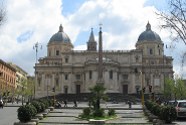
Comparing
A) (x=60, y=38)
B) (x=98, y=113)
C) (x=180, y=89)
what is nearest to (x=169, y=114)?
(x=98, y=113)

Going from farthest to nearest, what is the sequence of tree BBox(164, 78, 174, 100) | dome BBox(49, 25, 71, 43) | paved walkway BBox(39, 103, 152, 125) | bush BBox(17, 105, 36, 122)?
1. dome BBox(49, 25, 71, 43)
2. tree BBox(164, 78, 174, 100)
3. paved walkway BBox(39, 103, 152, 125)
4. bush BBox(17, 105, 36, 122)

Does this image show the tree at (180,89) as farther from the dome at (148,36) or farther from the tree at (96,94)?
the tree at (96,94)

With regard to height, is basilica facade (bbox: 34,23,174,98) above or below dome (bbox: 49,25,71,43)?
below

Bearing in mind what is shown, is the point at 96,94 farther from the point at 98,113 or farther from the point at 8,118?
the point at 8,118

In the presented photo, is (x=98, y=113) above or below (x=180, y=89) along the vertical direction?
below

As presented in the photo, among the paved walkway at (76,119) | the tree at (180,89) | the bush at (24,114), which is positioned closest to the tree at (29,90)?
the tree at (180,89)

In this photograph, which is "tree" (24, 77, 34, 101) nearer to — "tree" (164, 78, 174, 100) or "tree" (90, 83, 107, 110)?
"tree" (164, 78, 174, 100)

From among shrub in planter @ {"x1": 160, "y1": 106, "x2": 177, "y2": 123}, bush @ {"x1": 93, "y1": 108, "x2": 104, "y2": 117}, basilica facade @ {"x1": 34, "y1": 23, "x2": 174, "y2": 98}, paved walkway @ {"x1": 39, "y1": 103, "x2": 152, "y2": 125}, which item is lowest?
paved walkway @ {"x1": 39, "y1": 103, "x2": 152, "y2": 125}

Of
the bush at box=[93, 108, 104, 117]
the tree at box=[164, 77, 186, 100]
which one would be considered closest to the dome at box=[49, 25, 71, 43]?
the tree at box=[164, 77, 186, 100]

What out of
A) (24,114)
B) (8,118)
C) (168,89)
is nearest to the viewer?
(24,114)

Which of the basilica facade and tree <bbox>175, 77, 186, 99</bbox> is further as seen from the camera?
the basilica facade

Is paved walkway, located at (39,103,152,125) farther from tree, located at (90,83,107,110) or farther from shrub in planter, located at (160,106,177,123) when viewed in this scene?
shrub in planter, located at (160,106,177,123)

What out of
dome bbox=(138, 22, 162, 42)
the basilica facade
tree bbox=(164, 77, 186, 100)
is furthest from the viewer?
dome bbox=(138, 22, 162, 42)

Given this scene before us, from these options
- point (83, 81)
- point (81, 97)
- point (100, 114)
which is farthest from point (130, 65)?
point (100, 114)
